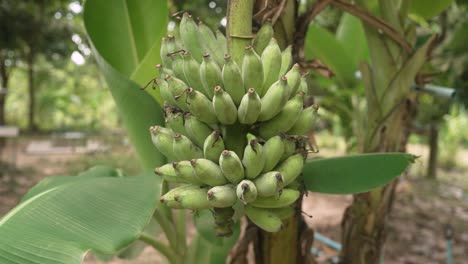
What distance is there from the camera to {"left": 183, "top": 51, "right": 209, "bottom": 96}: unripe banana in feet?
1.91

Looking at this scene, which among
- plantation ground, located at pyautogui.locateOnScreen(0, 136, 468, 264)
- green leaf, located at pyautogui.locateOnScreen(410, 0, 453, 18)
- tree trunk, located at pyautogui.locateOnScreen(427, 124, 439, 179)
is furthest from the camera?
tree trunk, located at pyautogui.locateOnScreen(427, 124, 439, 179)

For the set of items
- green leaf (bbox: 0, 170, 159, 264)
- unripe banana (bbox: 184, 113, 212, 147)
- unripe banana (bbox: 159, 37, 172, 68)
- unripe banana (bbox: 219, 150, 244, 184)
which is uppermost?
unripe banana (bbox: 159, 37, 172, 68)

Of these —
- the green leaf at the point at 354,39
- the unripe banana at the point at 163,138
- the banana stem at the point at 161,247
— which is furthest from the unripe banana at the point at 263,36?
the green leaf at the point at 354,39

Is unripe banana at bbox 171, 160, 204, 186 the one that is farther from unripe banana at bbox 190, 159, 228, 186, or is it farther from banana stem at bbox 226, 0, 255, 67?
banana stem at bbox 226, 0, 255, 67

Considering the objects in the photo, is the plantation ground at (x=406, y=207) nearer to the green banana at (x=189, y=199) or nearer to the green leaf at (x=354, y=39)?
the green leaf at (x=354, y=39)

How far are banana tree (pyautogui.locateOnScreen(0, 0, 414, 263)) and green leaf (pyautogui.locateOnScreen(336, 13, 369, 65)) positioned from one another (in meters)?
0.74

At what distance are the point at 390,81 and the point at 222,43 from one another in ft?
1.68

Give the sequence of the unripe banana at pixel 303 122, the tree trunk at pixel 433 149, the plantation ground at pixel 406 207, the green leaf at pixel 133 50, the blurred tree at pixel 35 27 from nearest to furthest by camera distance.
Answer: the unripe banana at pixel 303 122, the green leaf at pixel 133 50, the plantation ground at pixel 406 207, the tree trunk at pixel 433 149, the blurred tree at pixel 35 27

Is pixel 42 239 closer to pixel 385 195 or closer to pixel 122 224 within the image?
pixel 122 224

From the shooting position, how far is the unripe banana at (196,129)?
0.60 m

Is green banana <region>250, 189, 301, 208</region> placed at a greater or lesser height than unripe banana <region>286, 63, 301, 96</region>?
lesser

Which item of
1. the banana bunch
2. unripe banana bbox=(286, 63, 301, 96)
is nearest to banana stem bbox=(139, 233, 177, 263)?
the banana bunch

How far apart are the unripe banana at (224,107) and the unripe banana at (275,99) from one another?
0.15ft

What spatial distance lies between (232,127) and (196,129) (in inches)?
2.3
